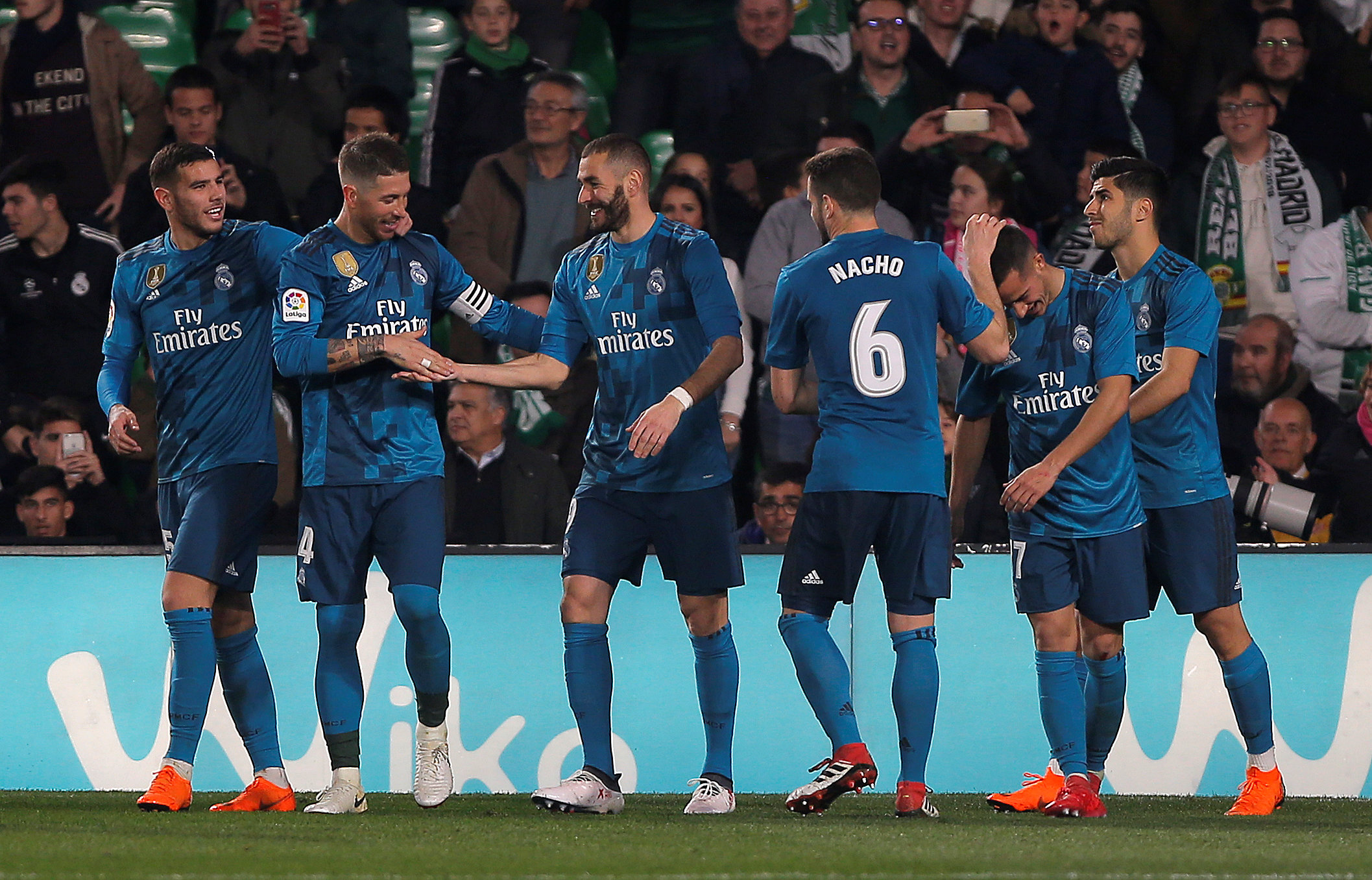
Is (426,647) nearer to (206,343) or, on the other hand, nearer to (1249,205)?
(206,343)

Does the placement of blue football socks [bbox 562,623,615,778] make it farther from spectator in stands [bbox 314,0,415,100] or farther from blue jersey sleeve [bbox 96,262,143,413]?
spectator in stands [bbox 314,0,415,100]

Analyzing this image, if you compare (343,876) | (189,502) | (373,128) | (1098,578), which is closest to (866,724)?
(1098,578)

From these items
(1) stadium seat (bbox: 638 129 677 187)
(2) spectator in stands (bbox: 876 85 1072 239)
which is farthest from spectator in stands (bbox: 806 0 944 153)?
(1) stadium seat (bbox: 638 129 677 187)

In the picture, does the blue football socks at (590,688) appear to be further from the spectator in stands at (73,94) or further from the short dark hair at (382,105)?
the spectator in stands at (73,94)

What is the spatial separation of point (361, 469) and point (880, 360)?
1.64 metres

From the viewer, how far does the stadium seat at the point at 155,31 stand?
8.30m

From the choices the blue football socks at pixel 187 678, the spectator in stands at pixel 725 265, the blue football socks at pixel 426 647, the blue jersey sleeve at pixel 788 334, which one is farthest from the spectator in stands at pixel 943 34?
the blue football socks at pixel 187 678

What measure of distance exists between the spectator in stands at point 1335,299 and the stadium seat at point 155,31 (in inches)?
236

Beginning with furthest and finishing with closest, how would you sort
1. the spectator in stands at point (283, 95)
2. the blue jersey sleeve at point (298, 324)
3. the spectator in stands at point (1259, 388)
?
the spectator in stands at point (283, 95), the spectator in stands at point (1259, 388), the blue jersey sleeve at point (298, 324)

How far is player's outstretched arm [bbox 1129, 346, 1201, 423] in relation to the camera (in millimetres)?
5215

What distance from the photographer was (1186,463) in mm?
5336

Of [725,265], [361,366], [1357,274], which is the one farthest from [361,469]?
[1357,274]

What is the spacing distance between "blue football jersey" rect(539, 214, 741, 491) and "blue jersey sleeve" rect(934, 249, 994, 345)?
2.17 ft

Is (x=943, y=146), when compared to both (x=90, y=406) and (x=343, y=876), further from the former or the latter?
(x=343, y=876)
